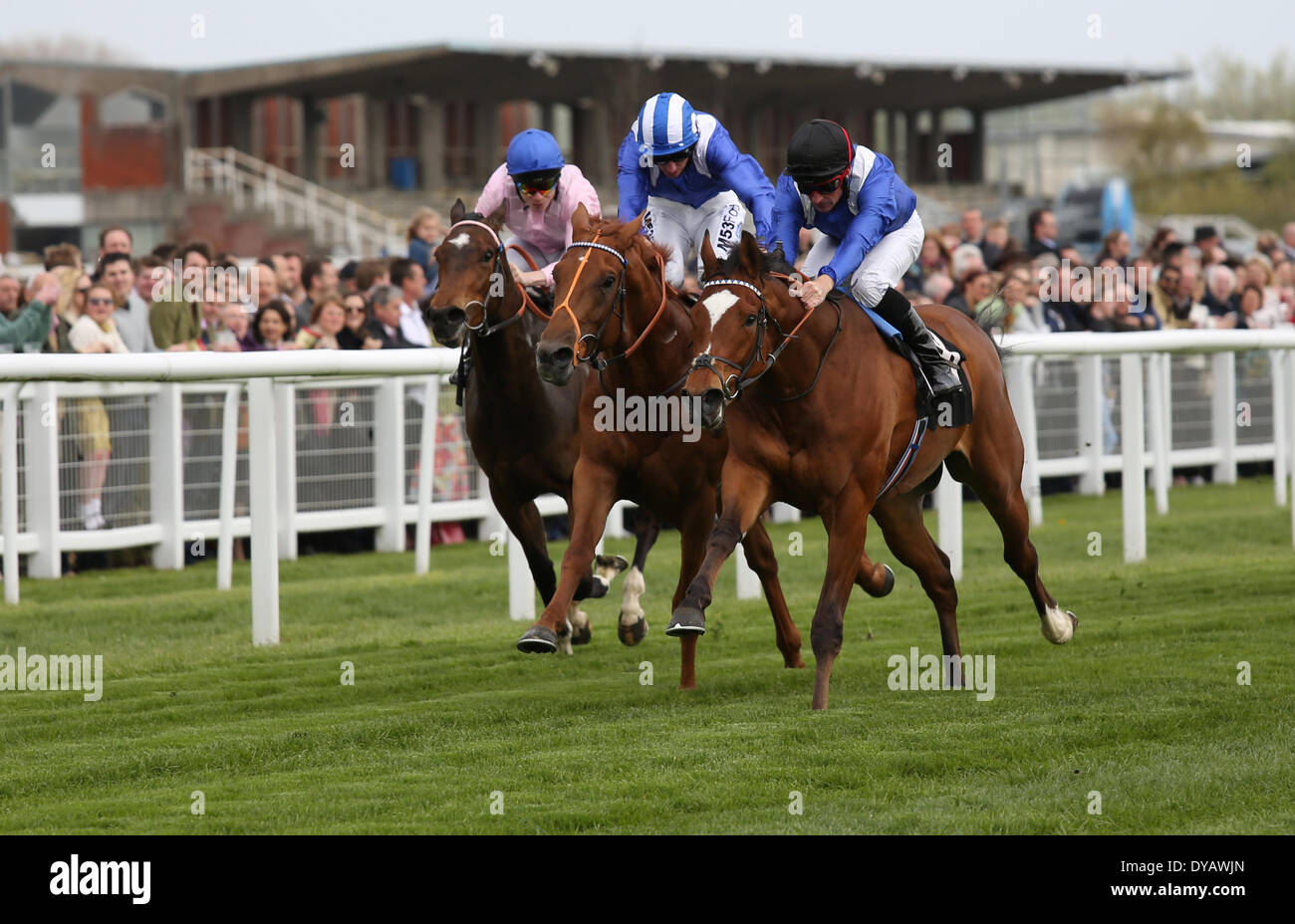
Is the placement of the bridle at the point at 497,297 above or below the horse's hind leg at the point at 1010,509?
above

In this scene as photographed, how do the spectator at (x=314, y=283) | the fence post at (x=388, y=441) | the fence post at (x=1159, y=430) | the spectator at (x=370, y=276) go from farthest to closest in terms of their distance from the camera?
the spectator at (x=370, y=276) → the spectator at (x=314, y=283) → the fence post at (x=388, y=441) → the fence post at (x=1159, y=430)

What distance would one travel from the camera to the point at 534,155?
280 inches

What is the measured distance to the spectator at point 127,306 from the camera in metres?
10.2

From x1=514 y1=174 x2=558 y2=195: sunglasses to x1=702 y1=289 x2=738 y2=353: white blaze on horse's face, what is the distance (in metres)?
1.40

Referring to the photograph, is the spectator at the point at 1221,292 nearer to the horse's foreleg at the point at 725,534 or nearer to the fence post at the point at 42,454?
the fence post at the point at 42,454

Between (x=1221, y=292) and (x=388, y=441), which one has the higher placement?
(x=1221, y=292)

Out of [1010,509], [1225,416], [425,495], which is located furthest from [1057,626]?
[1225,416]

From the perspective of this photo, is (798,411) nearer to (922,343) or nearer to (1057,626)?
(922,343)

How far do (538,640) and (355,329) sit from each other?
534cm

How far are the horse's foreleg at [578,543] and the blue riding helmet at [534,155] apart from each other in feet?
4.14

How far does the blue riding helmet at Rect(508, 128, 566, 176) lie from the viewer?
23.3ft

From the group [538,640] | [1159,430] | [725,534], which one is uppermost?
[1159,430]

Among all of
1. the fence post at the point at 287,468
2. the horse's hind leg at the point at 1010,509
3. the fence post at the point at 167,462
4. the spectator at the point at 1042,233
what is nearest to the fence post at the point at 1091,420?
the spectator at the point at 1042,233

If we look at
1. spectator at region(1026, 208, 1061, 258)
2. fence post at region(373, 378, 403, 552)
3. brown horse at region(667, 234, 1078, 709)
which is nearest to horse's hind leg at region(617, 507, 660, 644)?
brown horse at region(667, 234, 1078, 709)
